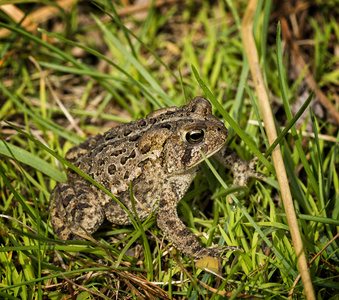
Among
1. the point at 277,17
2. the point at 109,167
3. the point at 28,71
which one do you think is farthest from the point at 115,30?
the point at 109,167

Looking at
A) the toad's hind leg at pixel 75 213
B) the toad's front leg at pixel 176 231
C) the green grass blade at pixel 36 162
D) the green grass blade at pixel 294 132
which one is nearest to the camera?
the green grass blade at pixel 294 132

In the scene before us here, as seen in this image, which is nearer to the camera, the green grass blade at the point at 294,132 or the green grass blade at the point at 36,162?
the green grass blade at the point at 294,132

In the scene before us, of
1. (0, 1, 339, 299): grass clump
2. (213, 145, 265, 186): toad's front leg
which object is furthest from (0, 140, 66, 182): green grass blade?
(213, 145, 265, 186): toad's front leg

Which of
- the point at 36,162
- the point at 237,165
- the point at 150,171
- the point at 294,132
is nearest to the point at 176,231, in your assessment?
the point at 150,171

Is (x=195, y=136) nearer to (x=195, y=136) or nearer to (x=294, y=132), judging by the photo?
(x=195, y=136)

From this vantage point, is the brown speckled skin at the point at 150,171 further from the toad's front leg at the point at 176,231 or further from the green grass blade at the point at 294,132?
the green grass blade at the point at 294,132

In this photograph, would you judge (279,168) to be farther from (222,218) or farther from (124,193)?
(124,193)

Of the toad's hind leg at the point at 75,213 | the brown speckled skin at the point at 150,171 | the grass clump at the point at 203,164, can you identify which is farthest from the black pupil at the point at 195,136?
the toad's hind leg at the point at 75,213

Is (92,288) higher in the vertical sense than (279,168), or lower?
lower
